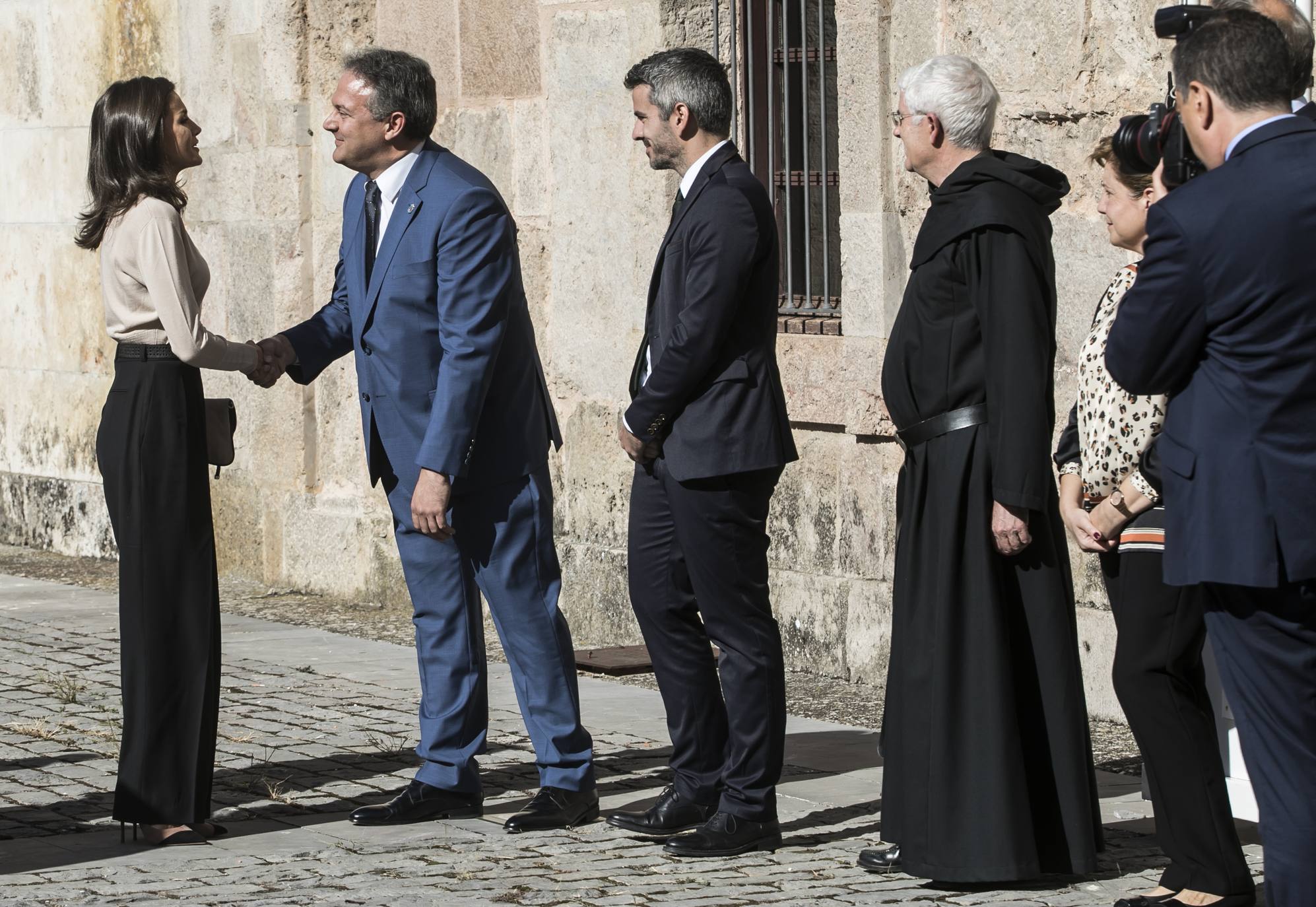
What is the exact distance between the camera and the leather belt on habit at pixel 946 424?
5.07m

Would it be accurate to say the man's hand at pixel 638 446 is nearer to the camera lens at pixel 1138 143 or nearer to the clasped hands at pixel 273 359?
the clasped hands at pixel 273 359

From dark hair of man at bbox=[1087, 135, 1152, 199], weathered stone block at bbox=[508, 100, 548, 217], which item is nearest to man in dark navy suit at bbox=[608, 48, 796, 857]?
dark hair of man at bbox=[1087, 135, 1152, 199]

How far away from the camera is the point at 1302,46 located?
15.4 feet

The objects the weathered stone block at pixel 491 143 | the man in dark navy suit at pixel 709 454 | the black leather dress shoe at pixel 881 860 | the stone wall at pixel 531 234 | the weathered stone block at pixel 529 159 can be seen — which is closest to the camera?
the black leather dress shoe at pixel 881 860

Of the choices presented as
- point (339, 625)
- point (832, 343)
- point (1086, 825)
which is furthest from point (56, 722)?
point (1086, 825)

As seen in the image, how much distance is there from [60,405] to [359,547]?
9.70ft

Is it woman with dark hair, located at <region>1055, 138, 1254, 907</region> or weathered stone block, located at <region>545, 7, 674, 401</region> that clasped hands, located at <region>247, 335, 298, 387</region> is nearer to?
woman with dark hair, located at <region>1055, 138, 1254, 907</region>

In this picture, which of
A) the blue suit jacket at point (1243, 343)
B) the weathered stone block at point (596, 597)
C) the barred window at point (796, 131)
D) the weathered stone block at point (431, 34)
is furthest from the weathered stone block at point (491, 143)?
the blue suit jacket at point (1243, 343)

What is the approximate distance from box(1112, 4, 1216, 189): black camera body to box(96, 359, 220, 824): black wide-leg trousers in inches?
98.0

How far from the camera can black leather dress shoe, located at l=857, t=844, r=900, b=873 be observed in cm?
528

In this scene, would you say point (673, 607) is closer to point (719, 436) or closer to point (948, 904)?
point (719, 436)

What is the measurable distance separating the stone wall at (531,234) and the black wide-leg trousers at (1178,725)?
2332 mm

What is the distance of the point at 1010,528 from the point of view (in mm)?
4973

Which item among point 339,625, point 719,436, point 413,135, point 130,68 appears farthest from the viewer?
point 130,68
